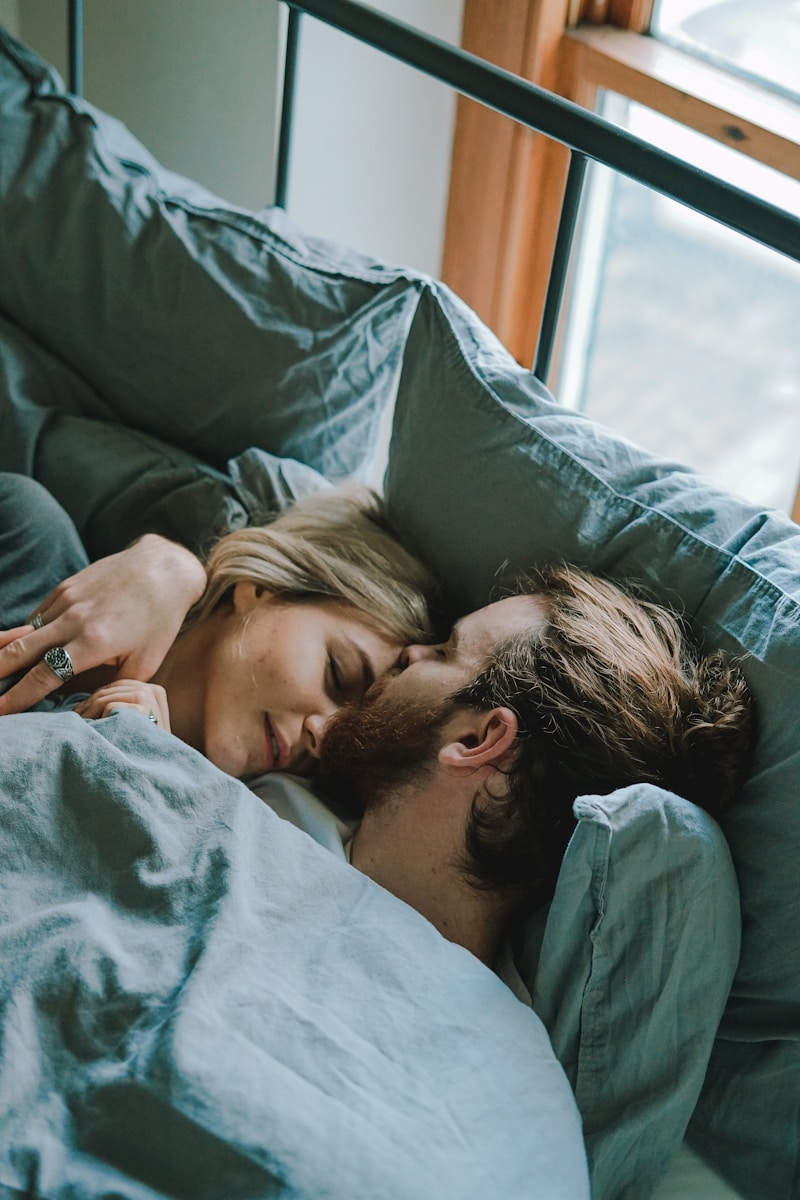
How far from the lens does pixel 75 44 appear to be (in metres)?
1.56

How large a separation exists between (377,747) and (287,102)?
90 cm

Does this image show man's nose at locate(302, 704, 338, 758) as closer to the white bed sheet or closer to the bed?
the bed

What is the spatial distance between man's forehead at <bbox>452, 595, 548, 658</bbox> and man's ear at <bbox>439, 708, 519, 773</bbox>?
8 centimetres

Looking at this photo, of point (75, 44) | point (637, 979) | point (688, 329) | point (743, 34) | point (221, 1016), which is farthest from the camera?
point (688, 329)

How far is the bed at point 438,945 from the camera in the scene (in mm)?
710

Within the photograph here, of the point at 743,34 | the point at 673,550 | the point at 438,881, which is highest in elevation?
the point at 743,34

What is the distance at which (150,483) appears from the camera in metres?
1.40

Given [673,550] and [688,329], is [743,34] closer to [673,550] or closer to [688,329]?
[688,329]

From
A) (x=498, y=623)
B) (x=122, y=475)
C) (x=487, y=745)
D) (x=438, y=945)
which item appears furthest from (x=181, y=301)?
(x=438, y=945)

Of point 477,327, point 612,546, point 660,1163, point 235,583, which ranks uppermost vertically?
point 477,327

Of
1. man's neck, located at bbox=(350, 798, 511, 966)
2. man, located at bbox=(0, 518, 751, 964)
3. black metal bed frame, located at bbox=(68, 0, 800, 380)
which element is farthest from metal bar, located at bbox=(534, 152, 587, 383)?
man's neck, located at bbox=(350, 798, 511, 966)

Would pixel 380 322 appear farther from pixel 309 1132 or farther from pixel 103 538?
pixel 309 1132

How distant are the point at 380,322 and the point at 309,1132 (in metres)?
0.93

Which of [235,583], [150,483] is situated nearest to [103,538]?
[150,483]
